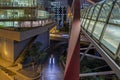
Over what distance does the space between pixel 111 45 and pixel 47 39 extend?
134 feet

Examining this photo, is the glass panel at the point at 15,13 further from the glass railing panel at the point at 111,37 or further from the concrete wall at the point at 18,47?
the glass railing panel at the point at 111,37

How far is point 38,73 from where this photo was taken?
27.4m

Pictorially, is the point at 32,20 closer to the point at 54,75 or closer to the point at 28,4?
the point at 28,4

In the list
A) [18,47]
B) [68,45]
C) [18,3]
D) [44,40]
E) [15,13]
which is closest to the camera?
[68,45]

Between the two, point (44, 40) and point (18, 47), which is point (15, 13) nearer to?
point (44, 40)

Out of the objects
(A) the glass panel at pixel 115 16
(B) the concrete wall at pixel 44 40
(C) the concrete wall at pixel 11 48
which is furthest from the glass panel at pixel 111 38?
(B) the concrete wall at pixel 44 40

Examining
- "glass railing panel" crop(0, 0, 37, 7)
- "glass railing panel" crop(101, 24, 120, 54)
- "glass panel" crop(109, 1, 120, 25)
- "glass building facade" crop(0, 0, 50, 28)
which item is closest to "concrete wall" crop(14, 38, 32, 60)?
"glass building facade" crop(0, 0, 50, 28)

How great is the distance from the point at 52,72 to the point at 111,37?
21.4 metres

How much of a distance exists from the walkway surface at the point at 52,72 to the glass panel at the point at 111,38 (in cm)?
1856

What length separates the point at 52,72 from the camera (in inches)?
1126

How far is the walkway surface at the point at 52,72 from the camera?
26.4m

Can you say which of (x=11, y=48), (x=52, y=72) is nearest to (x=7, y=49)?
(x=11, y=48)

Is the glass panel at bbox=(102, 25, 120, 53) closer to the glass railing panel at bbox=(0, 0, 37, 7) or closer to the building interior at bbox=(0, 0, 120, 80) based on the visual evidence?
the building interior at bbox=(0, 0, 120, 80)

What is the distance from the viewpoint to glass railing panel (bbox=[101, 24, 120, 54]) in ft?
22.8
